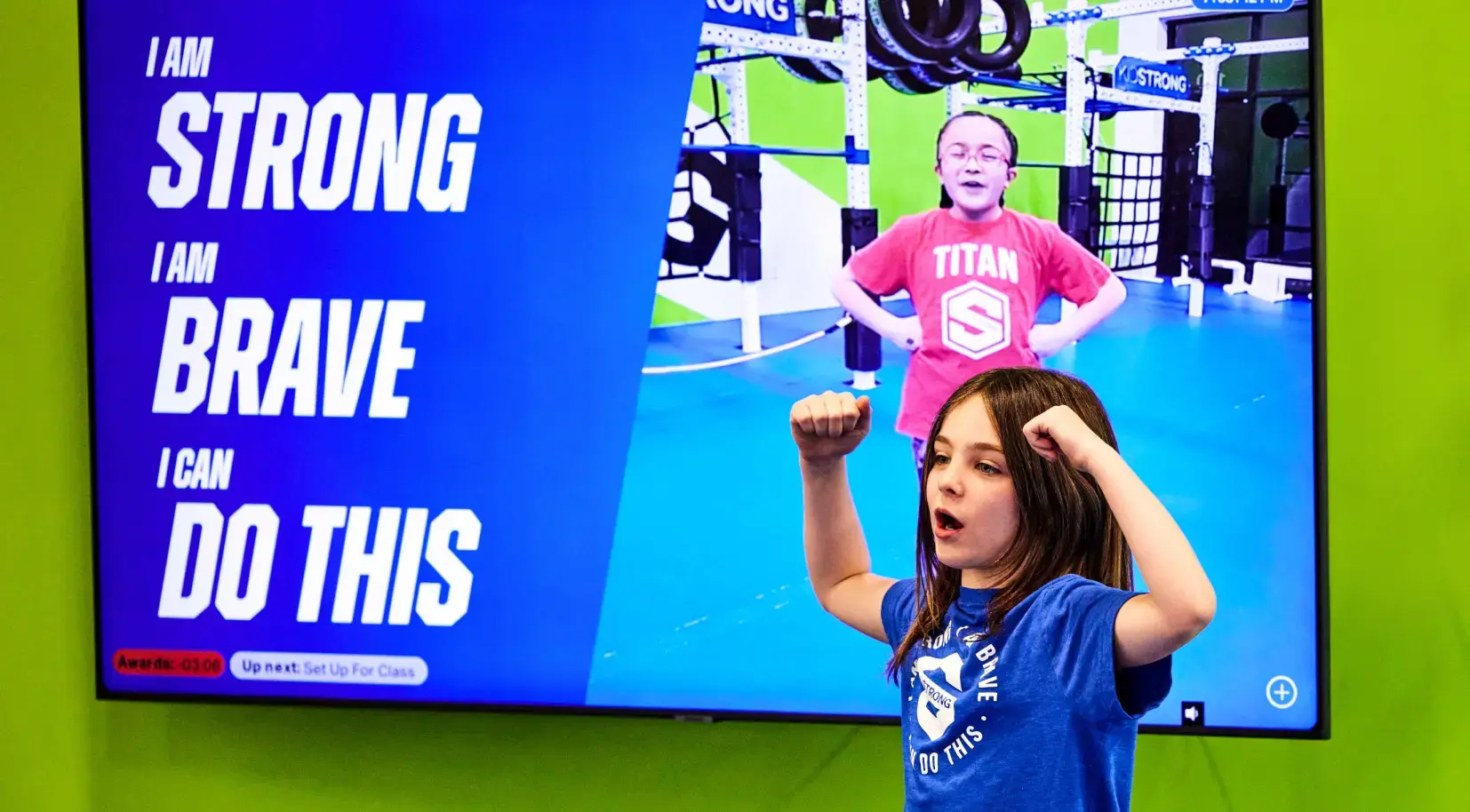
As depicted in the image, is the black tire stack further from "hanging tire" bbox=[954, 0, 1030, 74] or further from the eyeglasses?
the eyeglasses

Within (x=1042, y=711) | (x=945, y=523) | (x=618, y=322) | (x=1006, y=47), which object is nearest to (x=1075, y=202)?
(x=1006, y=47)

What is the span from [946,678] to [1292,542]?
35.2 inches

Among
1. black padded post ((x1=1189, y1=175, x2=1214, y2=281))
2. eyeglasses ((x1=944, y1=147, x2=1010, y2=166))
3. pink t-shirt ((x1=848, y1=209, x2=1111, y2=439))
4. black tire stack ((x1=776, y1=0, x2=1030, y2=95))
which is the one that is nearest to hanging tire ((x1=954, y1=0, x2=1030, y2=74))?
black tire stack ((x1=776, y1=0, x2=1030, y2=95))

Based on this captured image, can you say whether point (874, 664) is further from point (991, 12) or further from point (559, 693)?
point (991, 12)

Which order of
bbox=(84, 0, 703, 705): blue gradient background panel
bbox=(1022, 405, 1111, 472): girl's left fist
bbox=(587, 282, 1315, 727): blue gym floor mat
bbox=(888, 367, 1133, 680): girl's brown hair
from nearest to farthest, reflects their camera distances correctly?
1. bbox=(1022, 405, 1111, 472): girl's left fist
2. bbox=(888, 367, 1133, 680): girl's brown hair
3. bbox=(587, 282, 1315, 727): blue gym floor mat
4. bbox=(84, 0, 703, 705): blue gradient background panel

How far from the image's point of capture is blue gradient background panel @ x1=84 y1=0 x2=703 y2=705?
6.53ft

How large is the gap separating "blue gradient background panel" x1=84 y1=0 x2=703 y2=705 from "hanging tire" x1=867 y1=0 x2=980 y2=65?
298 millimetres

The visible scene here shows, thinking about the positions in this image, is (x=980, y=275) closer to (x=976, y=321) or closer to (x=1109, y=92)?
(x=976, y=321)

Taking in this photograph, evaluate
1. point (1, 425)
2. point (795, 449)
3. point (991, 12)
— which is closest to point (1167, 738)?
point (795, 449)

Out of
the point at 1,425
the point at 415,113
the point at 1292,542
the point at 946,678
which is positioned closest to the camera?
the point at 946,678

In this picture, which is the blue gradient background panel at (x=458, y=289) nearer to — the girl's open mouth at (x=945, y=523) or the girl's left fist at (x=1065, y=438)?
the girl's open mouth at (x=945, y=523)

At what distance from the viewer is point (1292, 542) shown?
1.87m

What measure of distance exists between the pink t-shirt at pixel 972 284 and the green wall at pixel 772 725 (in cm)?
45

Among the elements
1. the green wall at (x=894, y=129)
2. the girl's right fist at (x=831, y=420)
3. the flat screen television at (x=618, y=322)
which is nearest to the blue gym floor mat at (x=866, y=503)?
the flat screen television at (x=618, y=322)
